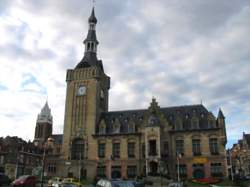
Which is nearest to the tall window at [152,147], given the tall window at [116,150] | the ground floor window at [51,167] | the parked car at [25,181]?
the tall window at [116,150]

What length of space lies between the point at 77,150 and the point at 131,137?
13.6 m

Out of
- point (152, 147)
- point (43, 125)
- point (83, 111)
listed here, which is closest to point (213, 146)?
point (152, 147)

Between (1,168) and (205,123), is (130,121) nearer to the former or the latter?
(205,123)

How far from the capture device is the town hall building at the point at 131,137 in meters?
59.8

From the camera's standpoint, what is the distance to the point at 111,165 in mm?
64875

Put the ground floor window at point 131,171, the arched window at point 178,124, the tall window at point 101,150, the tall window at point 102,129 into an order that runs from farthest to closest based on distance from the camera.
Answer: the tall window at point 102,129 < the tall window at point 101,150 < the ground floor window at point 131,171 < the arched window at point 178,124

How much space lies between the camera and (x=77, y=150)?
226 feet

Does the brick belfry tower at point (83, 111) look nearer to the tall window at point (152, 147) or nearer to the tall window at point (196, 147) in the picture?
the tall window at point (152, 147)

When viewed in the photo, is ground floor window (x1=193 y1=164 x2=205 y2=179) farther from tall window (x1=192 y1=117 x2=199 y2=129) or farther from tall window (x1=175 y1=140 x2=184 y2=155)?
tall window (x1=192 y1=117 x2=199 y2=129)

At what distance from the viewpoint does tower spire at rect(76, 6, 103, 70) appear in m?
76.0

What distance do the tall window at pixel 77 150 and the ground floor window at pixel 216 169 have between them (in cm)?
2896

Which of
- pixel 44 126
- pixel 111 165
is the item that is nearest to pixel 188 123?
pixel 111 165

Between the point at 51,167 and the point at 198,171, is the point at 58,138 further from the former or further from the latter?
the point at 198,171

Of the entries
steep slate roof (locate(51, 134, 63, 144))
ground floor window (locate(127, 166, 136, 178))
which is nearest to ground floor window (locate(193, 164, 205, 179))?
ground floor window (locate(127, 166, 136, 178))
